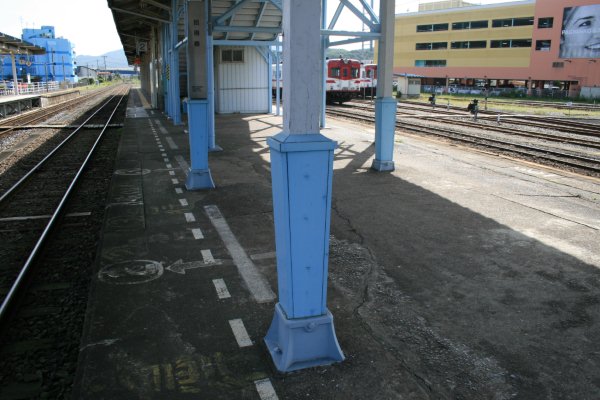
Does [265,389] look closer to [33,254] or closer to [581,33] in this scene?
[33,254]

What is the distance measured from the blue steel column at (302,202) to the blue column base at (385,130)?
25.4ft

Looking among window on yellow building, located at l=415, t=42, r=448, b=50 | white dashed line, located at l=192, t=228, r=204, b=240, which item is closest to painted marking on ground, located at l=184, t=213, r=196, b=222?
white dashed line, located at l=192, t=228, r=204, b=240

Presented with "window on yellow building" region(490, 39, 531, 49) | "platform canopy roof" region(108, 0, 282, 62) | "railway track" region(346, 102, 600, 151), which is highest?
"window on yellow building" region(490, 39, 531, 49)

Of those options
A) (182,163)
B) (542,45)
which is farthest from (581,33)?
(182,163)

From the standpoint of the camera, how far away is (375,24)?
37.3 ft

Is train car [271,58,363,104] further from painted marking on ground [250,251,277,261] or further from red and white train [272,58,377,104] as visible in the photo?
painted marking on ground [250,251,277,261]

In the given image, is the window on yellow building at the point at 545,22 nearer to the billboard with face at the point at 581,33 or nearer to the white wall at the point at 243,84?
the billboard with face at the point at 581,33

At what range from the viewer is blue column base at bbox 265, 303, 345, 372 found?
383 cm

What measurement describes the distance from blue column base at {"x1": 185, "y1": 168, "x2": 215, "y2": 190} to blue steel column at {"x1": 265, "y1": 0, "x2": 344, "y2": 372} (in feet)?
19.9

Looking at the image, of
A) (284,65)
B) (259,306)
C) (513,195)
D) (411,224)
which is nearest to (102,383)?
(259,306)

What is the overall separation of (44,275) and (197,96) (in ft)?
16.9

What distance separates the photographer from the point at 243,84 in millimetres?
25875

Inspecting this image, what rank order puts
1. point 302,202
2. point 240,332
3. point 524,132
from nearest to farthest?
1. point 302,202
2. point 240,332
3. point 524,132

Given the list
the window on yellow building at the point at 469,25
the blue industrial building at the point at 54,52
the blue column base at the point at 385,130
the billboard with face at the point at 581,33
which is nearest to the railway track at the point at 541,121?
the blue column base at the point at 385,130
